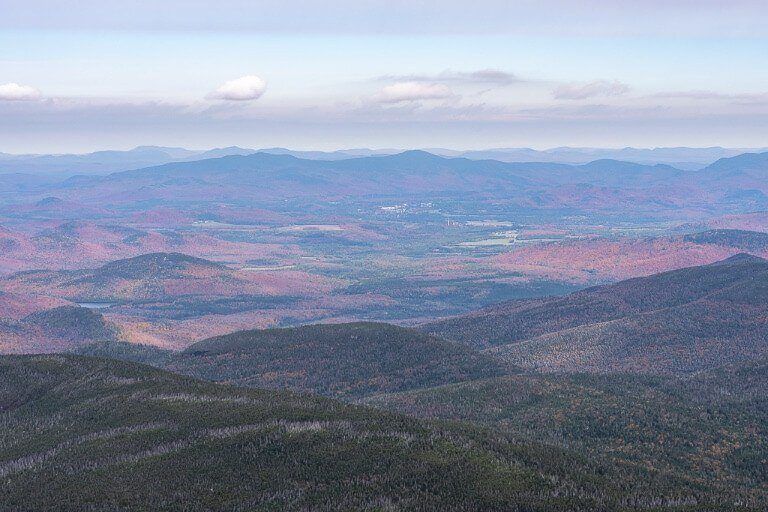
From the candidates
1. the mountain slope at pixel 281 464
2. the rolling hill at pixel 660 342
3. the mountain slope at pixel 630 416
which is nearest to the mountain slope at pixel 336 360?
the rolling hill at pixel 660 342

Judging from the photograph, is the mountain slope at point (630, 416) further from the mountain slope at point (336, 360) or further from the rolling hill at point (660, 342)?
the rolling hill at point (660, 342)

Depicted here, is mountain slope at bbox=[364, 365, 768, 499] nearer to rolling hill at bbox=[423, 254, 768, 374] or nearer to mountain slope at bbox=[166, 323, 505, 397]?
mountain slope at bbox=[166, 323, 505, 397]

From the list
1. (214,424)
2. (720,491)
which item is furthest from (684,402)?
(214,424)

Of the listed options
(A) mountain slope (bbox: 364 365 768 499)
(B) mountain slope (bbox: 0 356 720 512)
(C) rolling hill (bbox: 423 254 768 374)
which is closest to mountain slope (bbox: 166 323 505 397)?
(C) rolling hill (bbox: 423 254 768 374)

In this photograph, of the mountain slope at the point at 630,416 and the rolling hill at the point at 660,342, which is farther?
the rolling hill at the point at 660,342

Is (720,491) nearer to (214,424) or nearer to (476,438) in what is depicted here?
(476,438)

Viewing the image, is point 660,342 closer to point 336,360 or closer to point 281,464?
point 336,360
